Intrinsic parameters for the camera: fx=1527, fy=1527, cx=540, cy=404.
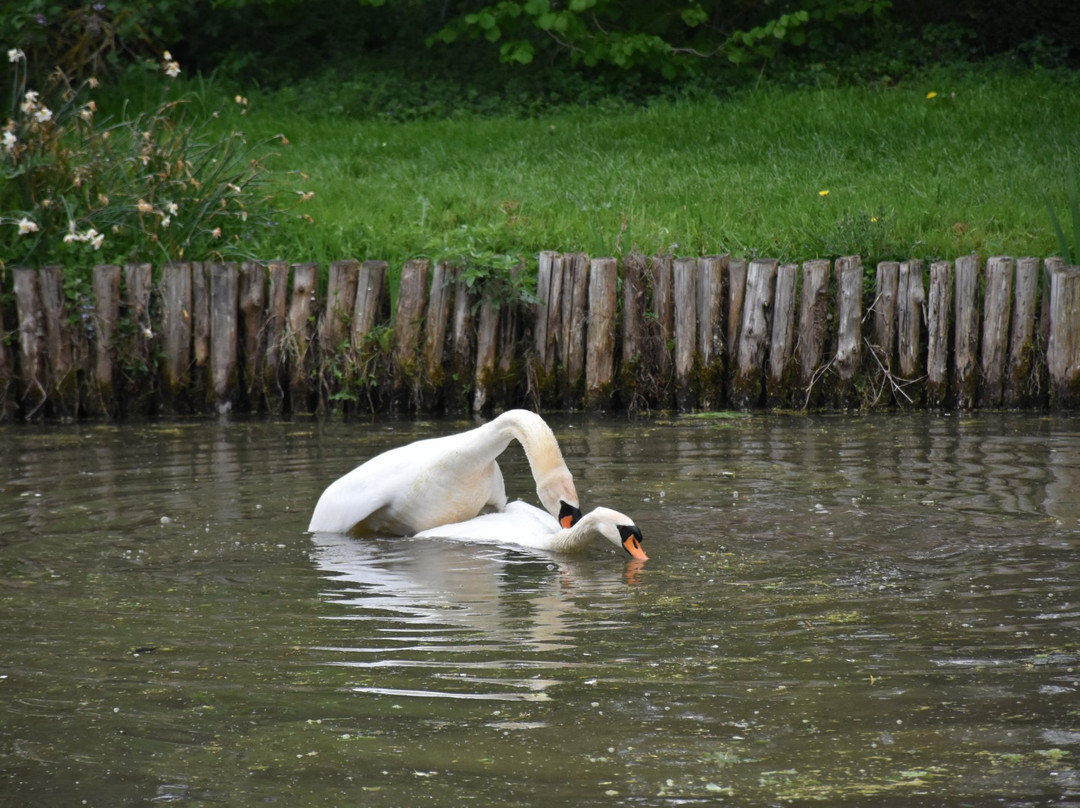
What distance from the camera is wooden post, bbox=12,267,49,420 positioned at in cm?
1029

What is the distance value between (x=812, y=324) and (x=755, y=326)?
0.36 m

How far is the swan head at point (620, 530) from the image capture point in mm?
5688

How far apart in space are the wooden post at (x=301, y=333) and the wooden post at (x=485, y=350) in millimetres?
1140

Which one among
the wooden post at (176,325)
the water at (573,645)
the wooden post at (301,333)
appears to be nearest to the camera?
the water at (573,645)

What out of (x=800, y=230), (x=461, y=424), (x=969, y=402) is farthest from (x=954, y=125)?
(x=461, y=424)

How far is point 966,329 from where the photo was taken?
31.8 feet

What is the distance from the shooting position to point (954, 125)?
1398cm

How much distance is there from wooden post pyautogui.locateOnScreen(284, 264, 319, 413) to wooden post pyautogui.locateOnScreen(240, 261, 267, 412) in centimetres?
19

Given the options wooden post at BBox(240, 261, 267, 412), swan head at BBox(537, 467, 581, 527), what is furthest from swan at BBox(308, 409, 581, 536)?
wooden post at BBox(240, 261, 267, 412)

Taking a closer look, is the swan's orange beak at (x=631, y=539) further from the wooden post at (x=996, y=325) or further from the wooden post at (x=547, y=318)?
the wooden post at (x=996, y=325)

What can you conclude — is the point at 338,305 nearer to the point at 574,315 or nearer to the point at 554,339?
the point at 554,339

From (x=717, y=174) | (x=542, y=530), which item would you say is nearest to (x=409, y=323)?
(x=717, y=174)

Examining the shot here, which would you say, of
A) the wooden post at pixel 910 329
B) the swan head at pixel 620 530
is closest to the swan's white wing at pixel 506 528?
the swan head at pixel 620 530

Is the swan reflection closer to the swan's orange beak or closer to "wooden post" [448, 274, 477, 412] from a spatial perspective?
the swan's orange beak
